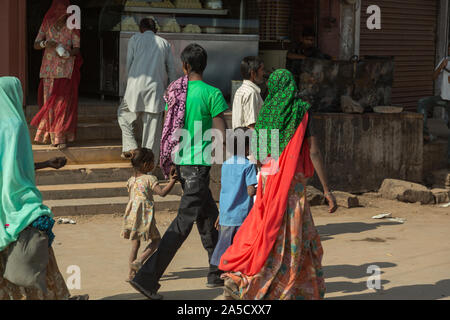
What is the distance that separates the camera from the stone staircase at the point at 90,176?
8367mm

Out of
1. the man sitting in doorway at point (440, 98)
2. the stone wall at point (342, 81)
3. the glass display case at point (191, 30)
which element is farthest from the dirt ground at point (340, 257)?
the glass display case at point (191, 30)

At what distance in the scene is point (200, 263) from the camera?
265 inches

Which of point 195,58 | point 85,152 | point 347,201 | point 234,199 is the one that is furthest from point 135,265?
point 347,201

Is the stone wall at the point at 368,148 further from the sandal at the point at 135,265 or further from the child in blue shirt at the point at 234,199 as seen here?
the sandal at the point at 135,265

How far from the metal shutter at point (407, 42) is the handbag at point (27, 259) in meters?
9.65

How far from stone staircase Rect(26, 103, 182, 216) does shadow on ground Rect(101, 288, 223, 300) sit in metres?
2.70

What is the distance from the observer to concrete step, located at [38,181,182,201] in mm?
8422

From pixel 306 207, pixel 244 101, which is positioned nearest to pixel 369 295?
pixel 306 207

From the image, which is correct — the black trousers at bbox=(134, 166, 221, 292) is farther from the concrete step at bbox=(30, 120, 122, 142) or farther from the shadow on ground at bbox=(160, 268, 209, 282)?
the concrete step at bbox=(30, 120, 122, 142)

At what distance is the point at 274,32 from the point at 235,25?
5.50 ft

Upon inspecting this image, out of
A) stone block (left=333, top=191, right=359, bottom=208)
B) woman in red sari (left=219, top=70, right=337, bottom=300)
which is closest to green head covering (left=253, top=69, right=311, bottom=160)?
woman in red sari (left=219, top=70, right=337, bottom=300)

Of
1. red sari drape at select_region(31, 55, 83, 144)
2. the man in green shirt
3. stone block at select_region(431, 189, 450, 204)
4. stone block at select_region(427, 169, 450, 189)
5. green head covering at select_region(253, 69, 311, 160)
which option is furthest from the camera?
stone block at select_region(427, 169, 450, 189)

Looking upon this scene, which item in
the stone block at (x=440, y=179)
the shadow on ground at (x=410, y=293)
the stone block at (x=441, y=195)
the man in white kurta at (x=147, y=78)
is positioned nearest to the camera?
the shadow on ground at (x=410, y=293)

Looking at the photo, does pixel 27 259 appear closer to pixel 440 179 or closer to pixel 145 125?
pixel 145 125
